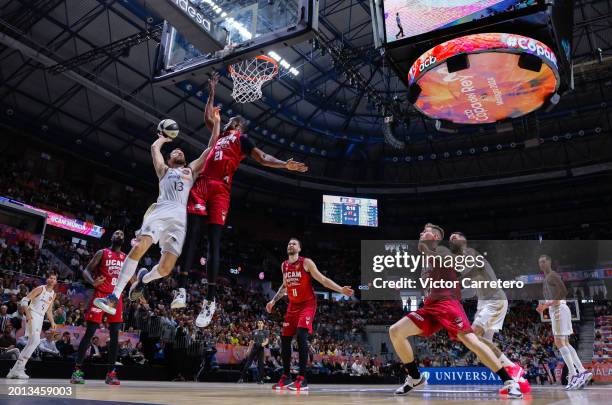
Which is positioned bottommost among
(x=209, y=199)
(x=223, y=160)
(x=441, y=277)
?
(x=441, y=277)

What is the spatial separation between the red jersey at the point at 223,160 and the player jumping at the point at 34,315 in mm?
4949

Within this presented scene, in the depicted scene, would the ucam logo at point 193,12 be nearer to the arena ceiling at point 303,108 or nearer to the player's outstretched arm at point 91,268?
the player's outstretched arm at point 91,268

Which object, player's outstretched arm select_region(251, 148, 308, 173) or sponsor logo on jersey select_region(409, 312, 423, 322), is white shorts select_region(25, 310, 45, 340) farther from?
sponsor logo on jersey select_region(409, 312, 423, 322)

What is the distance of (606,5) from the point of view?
60.9ft

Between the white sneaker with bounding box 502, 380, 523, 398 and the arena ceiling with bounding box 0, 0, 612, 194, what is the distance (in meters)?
11.2

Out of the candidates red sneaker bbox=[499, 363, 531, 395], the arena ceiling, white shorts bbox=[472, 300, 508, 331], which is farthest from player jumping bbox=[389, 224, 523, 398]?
the arena ceiling

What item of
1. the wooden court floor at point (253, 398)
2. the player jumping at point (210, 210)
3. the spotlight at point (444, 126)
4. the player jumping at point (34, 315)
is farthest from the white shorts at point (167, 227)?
the spotlight at point (444, 126)

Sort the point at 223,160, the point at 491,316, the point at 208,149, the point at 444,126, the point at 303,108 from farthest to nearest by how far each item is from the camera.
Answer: the point at 303,108 → the point at 444,126 → the point at 491,316 → the point at 223,160 → the point at 208,149

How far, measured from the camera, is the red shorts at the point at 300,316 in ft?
23.2

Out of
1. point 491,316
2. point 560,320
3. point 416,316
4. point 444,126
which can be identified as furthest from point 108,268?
point 560,320

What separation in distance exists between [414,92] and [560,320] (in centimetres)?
452

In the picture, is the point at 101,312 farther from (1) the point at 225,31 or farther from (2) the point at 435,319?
(2) the point at 435,319

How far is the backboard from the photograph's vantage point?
639cm

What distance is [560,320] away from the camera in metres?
8.53
